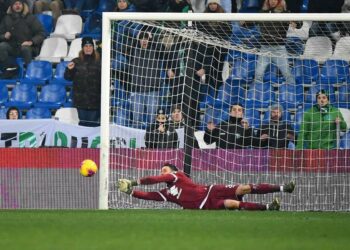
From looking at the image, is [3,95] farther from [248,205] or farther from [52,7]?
[248,205]

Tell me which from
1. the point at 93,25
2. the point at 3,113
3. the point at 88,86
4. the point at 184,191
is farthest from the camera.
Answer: the point at 93,25

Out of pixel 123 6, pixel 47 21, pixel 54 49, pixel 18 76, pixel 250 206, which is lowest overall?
pixel 250 206

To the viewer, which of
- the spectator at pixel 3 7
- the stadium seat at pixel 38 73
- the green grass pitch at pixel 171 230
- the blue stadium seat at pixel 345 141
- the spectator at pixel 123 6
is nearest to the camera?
the green grass pitch at pixel 171 230

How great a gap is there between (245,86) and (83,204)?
3.07 meters

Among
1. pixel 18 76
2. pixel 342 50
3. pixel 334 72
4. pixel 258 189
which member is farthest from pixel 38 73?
pixel 258 189

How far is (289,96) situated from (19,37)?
6.16 m

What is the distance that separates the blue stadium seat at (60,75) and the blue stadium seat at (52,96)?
140 mm

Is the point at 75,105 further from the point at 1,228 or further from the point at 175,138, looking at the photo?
the point at 1,228

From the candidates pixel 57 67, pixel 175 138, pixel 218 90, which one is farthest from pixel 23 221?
pixel 57 67

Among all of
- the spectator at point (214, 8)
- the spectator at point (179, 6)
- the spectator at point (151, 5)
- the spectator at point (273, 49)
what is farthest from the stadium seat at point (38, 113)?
the spectator at point (273, 49)

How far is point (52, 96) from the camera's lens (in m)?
18.4

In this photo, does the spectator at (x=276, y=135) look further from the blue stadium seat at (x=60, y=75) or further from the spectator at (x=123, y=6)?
the blue stadium seat at (x=60, y=75)

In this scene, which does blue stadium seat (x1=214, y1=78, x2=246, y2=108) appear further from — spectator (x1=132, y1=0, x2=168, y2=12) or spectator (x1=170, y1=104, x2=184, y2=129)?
spectator (x1=132, y1=0, x2=168, y2=12)

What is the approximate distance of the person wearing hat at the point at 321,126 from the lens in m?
14.5
